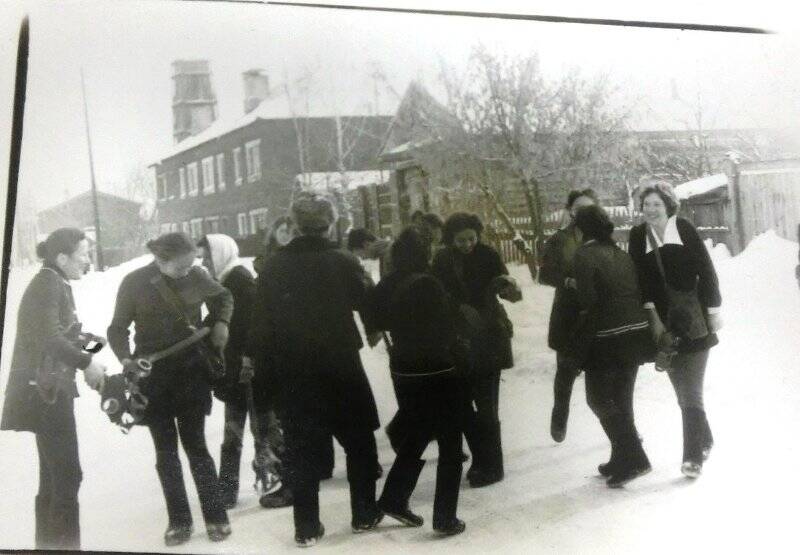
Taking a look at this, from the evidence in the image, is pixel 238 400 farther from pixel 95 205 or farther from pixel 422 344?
pixel 95 205

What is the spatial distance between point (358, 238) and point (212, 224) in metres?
0.44

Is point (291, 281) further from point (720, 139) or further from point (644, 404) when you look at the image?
point (720, 139)

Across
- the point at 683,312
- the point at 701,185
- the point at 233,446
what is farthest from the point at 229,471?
the point at 701,185

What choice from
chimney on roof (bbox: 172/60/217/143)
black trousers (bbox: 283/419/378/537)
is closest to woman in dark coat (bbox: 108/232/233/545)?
black trousers (bbox: 283/419/378/537)

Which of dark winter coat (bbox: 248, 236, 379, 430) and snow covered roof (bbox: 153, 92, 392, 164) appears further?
snow covered roof (bbox: 153, 92, 392, 164)

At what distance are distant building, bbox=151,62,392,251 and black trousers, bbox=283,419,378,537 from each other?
23.3 inches

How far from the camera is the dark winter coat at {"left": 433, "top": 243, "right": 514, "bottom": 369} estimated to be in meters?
2.16

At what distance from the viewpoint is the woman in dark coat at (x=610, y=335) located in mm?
→ 2176

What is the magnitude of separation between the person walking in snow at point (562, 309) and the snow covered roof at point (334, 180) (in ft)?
1.71

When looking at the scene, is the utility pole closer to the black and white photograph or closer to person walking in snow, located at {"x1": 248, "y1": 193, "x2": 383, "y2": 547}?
the black and white photograph

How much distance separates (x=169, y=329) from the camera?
2201mm

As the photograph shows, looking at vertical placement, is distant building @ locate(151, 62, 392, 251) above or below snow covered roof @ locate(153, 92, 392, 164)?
below

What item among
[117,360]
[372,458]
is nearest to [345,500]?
[372,458]

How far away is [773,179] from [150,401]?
6.20ft
